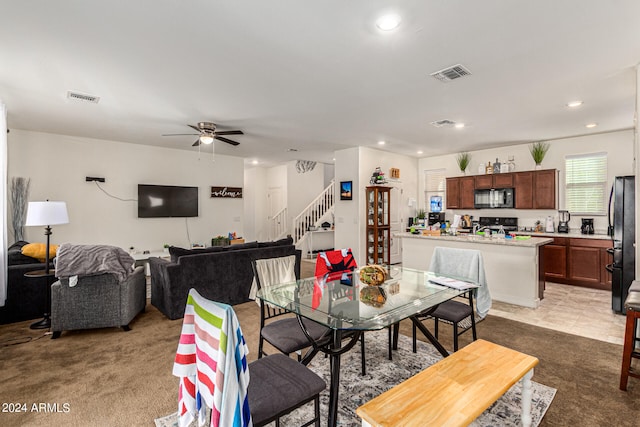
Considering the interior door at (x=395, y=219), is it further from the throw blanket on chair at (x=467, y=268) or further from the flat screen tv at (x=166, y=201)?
the flat screen tv at (x=166, y=201)

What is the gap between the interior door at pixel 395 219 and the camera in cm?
726

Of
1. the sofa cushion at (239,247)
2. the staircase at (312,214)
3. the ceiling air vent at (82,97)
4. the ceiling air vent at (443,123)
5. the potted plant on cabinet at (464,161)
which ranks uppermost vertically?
the ceiling air vent at (443,123)

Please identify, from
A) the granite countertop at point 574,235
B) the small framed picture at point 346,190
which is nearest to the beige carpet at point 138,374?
the granite countertop at point 574,235

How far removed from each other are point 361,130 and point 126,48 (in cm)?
351

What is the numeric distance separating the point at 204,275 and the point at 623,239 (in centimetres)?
501

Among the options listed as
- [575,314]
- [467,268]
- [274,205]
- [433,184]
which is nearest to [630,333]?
[467,268]

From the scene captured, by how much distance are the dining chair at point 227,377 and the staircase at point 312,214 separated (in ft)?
23.5

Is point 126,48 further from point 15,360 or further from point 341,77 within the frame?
point 15,360

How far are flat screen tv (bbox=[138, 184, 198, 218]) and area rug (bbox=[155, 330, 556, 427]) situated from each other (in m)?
5.09

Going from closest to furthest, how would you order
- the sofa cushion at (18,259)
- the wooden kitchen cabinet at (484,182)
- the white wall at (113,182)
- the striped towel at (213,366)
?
the striped towel at (213,366), the sofa cushion at (18,259), the white wall at (113,182), the wooden kitchen cabinet at (484,182)

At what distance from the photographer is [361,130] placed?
519 cm

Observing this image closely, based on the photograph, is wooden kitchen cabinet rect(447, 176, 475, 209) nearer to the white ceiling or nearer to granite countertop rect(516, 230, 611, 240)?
granite countertop rect(516, 230, 611, 240)

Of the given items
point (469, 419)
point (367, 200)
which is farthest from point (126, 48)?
point (367, 200)

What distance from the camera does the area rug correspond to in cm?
194
